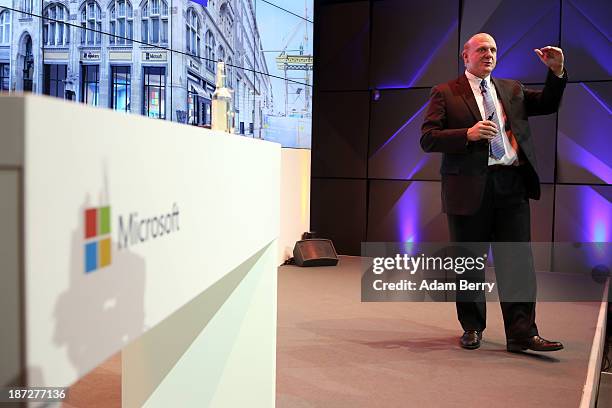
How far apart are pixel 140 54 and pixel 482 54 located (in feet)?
8.14

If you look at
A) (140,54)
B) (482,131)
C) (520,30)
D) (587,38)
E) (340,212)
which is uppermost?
(520,30)

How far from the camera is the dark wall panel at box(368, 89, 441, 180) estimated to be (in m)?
5.17

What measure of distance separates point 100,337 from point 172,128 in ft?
1.07

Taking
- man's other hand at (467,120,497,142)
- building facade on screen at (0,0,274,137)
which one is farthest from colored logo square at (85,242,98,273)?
building facade on screen at (0,0,274,137)

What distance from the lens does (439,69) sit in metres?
5.10

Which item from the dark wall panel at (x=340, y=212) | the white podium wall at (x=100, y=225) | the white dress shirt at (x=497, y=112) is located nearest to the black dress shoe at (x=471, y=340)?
the white dress shirt at (x=497, y=112)

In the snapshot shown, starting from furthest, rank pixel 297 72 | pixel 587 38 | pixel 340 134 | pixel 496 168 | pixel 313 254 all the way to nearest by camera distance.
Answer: pixel 340 134 → pixel 297 72 → pixel 313 254 → pixel 587 38 → pixel 496 168

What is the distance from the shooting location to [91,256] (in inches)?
24.0

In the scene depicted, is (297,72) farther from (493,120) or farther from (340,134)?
(493,120)

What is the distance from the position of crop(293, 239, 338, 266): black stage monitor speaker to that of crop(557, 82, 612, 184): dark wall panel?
195 centimetres

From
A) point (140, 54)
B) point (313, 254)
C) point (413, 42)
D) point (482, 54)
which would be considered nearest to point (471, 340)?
point (482, 54)

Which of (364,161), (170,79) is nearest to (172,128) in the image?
(170,79)

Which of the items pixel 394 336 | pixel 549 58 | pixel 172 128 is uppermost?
pixel 549 58

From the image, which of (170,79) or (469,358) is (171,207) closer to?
(469,358)
